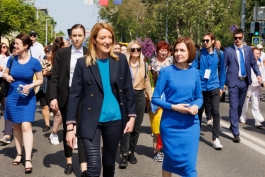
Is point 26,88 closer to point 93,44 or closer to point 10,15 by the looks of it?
point 93,44

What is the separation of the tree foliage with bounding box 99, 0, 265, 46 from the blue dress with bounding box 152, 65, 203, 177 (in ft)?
110

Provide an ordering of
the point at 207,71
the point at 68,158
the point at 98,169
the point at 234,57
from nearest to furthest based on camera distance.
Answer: the point at 98,169 < the point at 68,158 < the point at 207,71 < the point at 234,57

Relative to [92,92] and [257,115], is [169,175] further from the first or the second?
[257,115]

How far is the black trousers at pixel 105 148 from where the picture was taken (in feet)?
13.9

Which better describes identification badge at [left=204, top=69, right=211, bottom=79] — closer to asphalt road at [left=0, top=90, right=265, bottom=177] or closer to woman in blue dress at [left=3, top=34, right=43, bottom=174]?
asphalt road at [left=0, top=90, right=265, bottom=177]

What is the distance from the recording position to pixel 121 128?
14.4 ft

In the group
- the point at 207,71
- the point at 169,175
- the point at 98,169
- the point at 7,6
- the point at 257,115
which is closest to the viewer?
the point at 98,169

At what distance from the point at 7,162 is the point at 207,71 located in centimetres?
341

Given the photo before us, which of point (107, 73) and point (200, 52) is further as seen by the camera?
point (200, 52)

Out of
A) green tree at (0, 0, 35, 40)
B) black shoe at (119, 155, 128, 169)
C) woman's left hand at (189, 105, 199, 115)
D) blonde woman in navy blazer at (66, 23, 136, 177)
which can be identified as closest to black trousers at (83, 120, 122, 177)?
blonde woman in navy blazer at (66, 23, 136, 177)

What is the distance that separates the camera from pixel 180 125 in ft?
15.5

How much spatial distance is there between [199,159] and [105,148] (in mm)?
3179

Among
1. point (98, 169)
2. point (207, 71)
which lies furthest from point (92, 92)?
point (207, 71)

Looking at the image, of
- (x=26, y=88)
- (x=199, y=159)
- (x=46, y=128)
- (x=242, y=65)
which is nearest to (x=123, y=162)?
(x=199, y=159)
